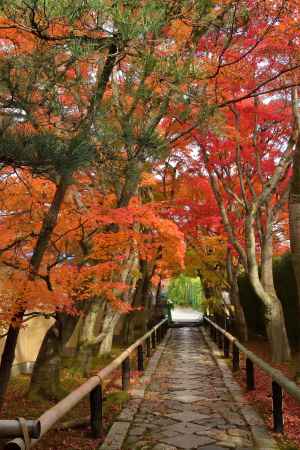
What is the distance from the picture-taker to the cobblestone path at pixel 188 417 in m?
5.95

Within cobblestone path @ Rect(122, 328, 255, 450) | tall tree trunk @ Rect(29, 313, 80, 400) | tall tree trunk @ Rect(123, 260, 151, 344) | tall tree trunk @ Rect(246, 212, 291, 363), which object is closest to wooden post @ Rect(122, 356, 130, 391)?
cobblestone path @ Rect(122, 328, 255, 450)

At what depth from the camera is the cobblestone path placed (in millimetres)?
5953

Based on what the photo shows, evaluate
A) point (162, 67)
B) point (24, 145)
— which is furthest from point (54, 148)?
point (162, 67)

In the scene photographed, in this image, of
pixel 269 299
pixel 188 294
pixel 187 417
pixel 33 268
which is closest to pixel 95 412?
pixel 187 417

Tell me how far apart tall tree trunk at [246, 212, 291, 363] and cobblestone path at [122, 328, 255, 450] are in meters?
1.98

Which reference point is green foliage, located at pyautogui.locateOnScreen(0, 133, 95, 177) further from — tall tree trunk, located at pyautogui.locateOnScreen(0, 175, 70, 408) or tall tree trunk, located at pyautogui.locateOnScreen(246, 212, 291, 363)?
tall tree trunk, located at pyautogui.locateOnScreen(246, 212, 291, 363)

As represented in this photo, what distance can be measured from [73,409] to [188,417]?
2.11m

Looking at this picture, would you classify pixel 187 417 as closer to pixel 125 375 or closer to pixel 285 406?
pixel 285 406

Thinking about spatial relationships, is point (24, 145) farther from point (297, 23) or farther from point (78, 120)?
point (297, 23)

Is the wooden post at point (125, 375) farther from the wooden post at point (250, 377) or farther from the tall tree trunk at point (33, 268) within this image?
the tall tree trunk at point (33, 268)

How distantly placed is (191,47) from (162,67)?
1592mm

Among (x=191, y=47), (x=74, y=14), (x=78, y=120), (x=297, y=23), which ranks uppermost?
(x=297, y=23)

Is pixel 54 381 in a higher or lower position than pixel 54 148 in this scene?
lower

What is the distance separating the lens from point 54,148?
4832 millimetres
